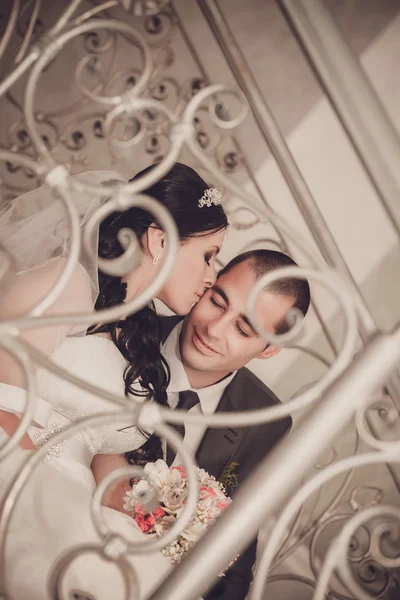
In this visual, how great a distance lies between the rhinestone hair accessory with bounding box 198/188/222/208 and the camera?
1563mm

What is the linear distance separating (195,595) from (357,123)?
800 millimetres

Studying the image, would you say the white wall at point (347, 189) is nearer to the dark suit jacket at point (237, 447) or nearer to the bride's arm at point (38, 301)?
the dark suit jacket at point (237, 447)

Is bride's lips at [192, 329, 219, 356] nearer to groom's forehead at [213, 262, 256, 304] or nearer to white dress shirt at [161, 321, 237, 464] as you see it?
white dress shirt at [161, 321, 237, 464]

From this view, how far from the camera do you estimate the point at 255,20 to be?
1761mm

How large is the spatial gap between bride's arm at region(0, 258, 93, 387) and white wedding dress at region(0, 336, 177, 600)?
0.18 feet

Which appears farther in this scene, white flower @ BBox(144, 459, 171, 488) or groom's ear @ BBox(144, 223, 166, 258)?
groom's ear @ BBox(144, 223, 166, 258)

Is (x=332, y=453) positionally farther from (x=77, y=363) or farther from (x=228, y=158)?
(x=228, y=158)

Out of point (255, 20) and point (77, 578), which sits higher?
point (255, 20)

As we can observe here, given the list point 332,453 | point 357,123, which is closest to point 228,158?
point 357,123

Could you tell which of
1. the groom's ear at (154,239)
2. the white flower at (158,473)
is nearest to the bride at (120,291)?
the groom's ear at (154,239)

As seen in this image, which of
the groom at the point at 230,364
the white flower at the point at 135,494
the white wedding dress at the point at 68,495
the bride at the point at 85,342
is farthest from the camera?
the groom at the point at 230,364

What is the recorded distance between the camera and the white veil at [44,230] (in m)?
1.38

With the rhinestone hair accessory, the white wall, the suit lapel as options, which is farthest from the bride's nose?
the suit lapel

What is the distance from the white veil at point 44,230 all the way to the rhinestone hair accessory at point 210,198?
35 cm
